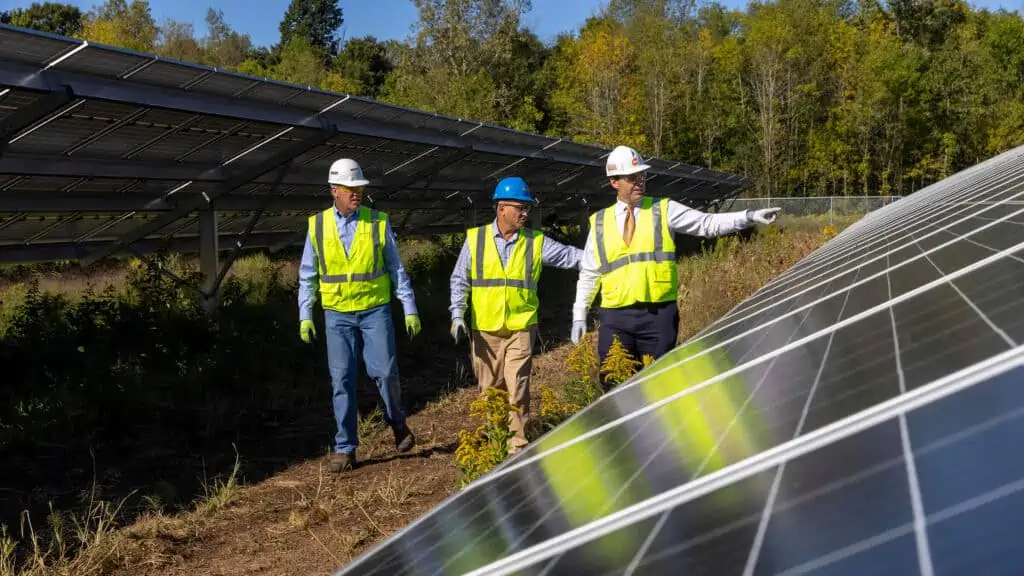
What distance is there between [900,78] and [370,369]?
45.1 meters

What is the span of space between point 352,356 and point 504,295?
121 cm

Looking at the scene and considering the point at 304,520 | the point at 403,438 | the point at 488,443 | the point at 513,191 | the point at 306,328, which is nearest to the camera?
the point at 488,443

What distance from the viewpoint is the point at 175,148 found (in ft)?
34.8

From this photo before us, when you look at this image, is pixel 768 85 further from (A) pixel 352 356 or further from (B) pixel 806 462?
(B) pixel 806 462

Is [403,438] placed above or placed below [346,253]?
below

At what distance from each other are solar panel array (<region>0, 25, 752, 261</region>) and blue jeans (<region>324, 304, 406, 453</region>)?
2.84 meters

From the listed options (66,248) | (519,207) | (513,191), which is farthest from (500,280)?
(66,248)

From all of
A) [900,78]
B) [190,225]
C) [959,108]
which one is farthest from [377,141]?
[959,108]

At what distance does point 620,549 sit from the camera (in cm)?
166

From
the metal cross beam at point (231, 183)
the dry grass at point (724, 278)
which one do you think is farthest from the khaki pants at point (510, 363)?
the metal cross beam at point (231, 183)

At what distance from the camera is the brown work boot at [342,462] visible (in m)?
7.08

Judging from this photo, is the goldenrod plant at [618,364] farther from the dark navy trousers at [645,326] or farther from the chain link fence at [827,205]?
the chain link fence at [827,205]

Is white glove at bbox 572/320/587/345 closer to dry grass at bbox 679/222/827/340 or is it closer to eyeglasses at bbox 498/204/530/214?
eyeglasses at bbox 498/204/530/214

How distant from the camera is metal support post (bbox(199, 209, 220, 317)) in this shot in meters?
11.6
